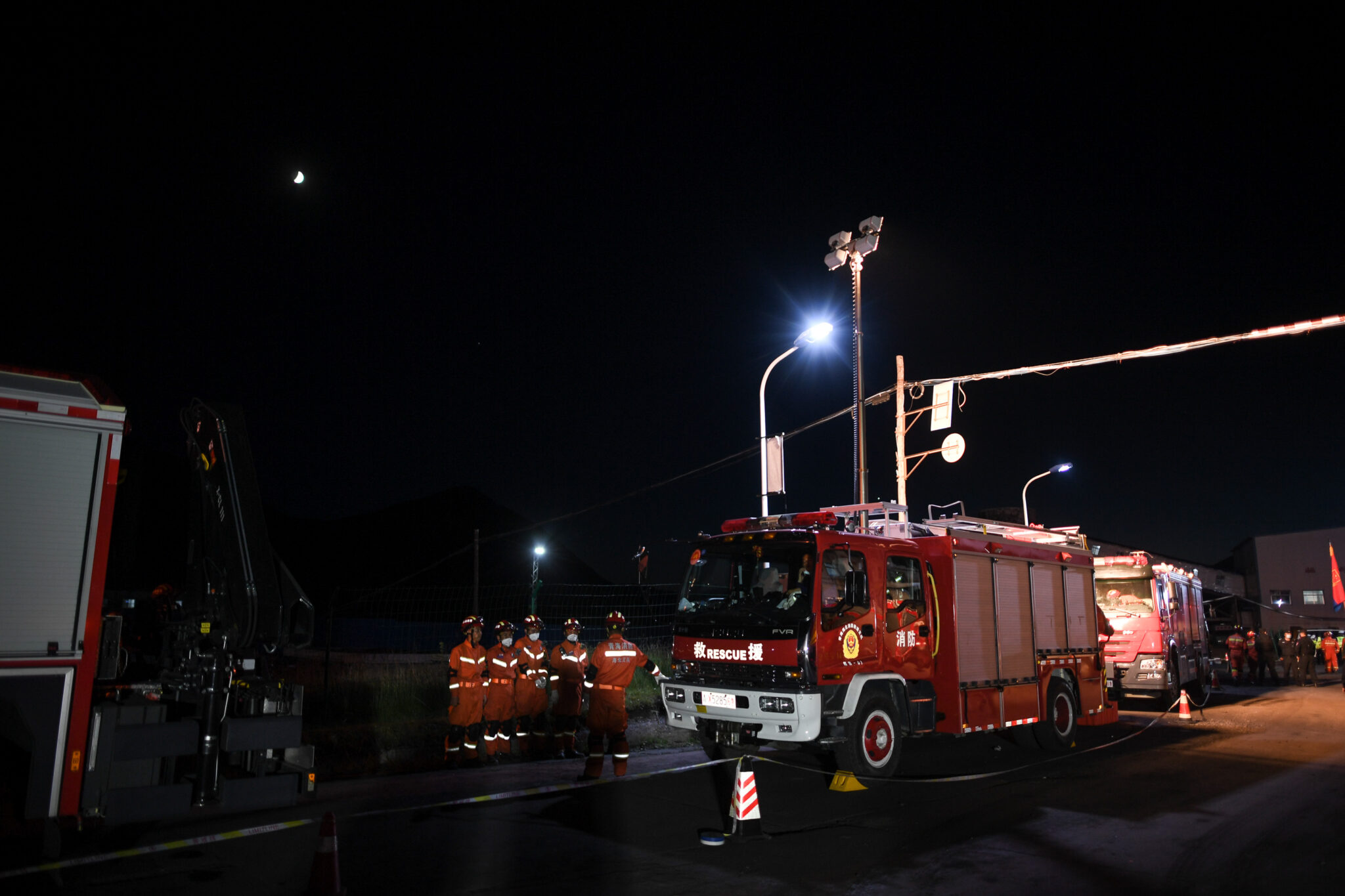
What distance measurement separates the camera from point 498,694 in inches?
392

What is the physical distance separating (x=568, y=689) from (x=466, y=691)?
118 cm

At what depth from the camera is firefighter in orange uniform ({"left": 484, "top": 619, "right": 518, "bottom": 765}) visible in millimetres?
9906

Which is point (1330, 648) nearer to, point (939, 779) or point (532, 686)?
point (939, 779)

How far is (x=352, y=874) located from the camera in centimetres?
557

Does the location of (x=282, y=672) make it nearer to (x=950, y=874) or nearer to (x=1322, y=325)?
(x=950, y=874)

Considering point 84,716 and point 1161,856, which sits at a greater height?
point 84,716

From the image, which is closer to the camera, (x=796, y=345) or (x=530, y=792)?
(x=530, y=792)

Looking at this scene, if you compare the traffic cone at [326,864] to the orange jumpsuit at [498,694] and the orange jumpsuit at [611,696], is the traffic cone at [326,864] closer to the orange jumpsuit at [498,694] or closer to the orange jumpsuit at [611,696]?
the orange jumpsuit at [611,696]

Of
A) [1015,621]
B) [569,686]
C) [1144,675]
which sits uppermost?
[1015,621]

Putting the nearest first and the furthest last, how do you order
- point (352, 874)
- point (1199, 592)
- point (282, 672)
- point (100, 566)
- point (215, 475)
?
point (352, 874) → point (100, 566) → point (215, 475) → point (282, 672) → point (1199, 592)

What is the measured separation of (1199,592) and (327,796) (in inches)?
809

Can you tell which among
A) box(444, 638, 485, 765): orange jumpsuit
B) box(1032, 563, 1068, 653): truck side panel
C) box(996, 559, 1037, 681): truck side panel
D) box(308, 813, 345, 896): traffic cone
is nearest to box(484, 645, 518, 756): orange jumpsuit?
box(444, 638, 485, 765): orange jumpsuit

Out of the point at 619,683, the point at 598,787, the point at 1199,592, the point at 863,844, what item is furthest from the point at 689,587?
the point at 1199,592

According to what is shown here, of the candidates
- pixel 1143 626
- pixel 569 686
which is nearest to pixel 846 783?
pixel 569 686
